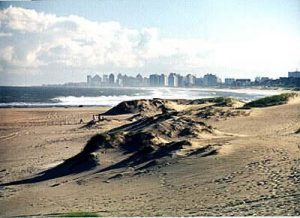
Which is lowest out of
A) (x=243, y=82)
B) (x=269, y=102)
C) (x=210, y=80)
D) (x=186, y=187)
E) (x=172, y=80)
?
(x=186, y=187)

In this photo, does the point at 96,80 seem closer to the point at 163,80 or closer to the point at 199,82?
the point at 163,80

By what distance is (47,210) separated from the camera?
7605mm

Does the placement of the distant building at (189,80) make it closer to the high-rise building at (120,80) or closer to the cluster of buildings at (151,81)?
the cluster of buildings at (151,81)

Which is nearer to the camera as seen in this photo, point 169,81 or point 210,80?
point 169,81

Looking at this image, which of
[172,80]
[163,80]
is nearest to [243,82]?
[172,80]

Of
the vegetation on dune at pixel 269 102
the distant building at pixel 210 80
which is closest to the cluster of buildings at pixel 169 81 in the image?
the distant building at pixel 210 80

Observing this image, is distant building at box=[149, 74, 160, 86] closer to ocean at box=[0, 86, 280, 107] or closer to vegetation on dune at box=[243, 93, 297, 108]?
ocean at box=[0, 86, 280, 107]

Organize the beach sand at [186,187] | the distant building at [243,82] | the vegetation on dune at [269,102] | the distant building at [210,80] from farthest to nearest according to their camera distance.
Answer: the distant building at [210,80]
the distant building at [243,82]
the vegetation on dune at [269,102]
the beach sand at [186,187]

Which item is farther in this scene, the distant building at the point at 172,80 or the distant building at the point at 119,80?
the distant building at the point at 172,80

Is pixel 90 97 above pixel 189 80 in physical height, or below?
below

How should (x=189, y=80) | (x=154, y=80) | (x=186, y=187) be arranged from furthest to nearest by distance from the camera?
(x=189, y=80)
(x=154, y=80)
(x=186, y=187)

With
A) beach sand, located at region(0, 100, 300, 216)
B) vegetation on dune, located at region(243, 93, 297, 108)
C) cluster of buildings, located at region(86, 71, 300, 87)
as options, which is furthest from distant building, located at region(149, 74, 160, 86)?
beach sand, located at region(0, 100, 300, 216)

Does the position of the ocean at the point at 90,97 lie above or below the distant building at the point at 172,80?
below

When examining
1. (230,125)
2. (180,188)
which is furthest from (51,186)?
(230,125)
